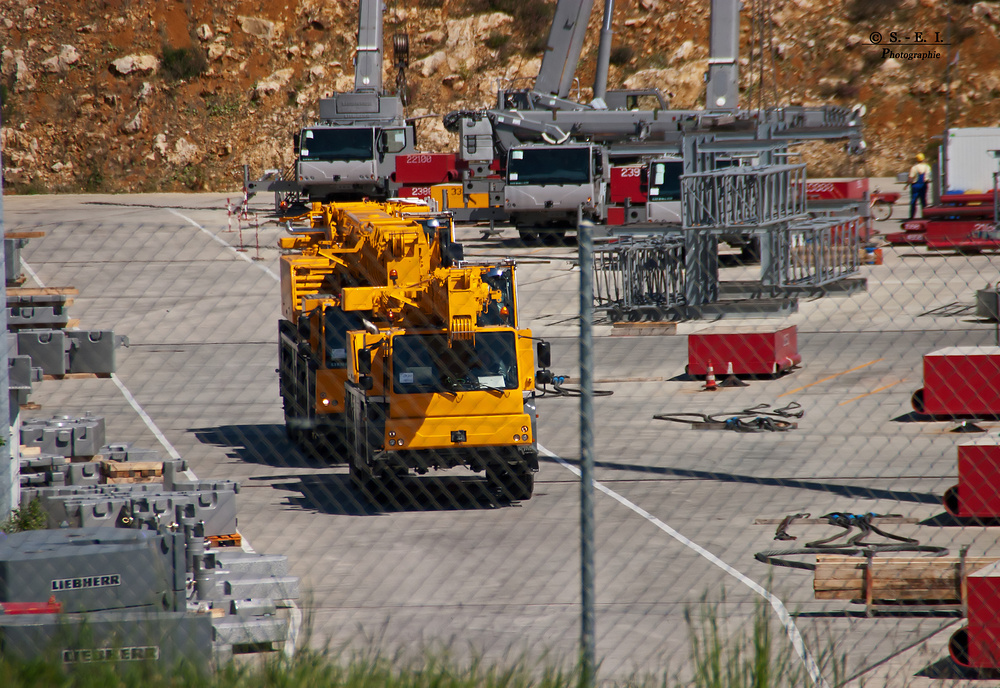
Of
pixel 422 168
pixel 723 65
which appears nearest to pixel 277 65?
pixel 422 168

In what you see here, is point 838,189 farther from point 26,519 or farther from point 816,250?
point 26,519

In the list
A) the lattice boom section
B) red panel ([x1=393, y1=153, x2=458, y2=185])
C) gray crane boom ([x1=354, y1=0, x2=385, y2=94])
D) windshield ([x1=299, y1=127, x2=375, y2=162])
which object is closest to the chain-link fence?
the lattice boom section

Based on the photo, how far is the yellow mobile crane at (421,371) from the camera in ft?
40.0

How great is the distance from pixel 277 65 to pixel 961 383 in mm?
46230

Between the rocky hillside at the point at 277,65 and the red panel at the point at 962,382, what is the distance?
38733 mm

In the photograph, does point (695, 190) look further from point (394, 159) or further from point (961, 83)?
point (961, 83)


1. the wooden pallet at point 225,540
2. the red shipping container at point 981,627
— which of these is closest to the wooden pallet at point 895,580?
the red shipping container at point 981,627

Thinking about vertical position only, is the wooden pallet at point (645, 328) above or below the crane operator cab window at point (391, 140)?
below

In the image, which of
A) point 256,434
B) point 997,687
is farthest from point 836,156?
point 997,687

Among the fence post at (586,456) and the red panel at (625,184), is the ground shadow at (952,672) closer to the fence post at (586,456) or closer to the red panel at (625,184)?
the fence post at (586,456)

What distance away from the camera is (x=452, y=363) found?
12422 millimetres

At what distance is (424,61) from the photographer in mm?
56969

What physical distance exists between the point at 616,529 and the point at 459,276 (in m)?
2.92

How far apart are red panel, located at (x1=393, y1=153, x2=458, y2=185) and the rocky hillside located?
13.6 metres
